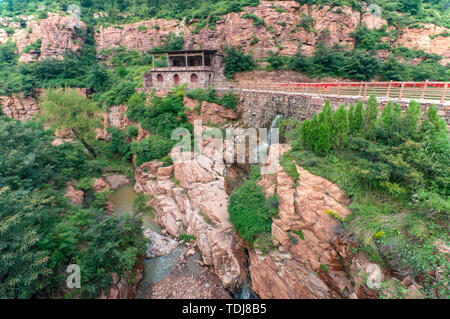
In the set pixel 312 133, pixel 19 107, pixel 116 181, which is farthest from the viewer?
pixel 19 107

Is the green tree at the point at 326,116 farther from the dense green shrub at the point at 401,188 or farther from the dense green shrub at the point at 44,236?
the dense green shrub at the point at 44,236

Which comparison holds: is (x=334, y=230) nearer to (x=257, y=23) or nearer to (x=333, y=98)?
(x=333, y=98)

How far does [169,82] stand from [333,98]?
18.8 meters

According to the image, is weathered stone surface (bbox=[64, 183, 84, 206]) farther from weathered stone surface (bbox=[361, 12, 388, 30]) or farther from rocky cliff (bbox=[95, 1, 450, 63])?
weathered stone surface (bbox=[361, 12, 388, 30])

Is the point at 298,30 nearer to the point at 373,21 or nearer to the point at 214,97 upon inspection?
the point at 373,21

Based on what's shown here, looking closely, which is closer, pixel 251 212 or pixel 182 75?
pixel 251 212

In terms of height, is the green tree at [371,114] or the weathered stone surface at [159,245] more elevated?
the green tree at [371,114]

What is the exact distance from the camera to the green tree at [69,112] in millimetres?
17438

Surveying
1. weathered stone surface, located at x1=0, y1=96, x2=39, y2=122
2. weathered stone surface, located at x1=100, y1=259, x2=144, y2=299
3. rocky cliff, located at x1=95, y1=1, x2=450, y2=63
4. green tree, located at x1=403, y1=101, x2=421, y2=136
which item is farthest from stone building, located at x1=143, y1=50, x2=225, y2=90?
green tree, located at x1=403, y1=101, x2=421, y2=136

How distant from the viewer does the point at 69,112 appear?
17.9 metres

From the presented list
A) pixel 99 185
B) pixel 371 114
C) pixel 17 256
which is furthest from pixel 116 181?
pixel 371 114

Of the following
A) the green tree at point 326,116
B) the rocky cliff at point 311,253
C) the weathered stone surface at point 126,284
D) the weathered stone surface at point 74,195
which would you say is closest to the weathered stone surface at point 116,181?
the weathered stone surface at point 74,195

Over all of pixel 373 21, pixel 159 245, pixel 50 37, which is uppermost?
pixel 373 21
